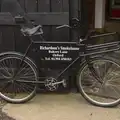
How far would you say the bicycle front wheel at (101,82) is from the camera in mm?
5230

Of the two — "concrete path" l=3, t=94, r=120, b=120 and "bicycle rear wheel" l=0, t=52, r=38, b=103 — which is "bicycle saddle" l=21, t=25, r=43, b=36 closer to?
"bicycle rear wheel" l=0, t=52, r=38, b=103

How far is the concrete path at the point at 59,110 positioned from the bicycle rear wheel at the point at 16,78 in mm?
178

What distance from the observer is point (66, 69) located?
532 centimetres

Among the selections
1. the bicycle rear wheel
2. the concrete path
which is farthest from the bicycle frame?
the concrete path

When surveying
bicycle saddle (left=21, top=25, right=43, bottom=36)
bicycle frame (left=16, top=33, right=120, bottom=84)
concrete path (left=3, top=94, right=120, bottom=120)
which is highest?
bicycle saddle (left=21, top=25, right=43, bottom=36)

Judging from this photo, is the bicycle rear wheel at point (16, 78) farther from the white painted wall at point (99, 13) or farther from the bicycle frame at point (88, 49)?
the white painted wall at point (99, 13)

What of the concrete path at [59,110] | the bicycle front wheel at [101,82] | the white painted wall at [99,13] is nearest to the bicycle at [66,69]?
the bicycle front wheel at [101,82]

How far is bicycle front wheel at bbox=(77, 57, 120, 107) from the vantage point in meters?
5.23

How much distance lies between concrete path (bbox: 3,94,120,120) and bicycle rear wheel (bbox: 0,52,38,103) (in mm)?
178

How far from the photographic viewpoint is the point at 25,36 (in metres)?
5.62

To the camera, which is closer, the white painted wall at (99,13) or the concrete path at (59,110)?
the concrete path at (59,110)

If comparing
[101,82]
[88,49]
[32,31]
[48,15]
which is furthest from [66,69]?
[48,15]

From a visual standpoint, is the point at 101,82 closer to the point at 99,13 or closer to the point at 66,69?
the point at 66,69

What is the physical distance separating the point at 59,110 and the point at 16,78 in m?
0.86
